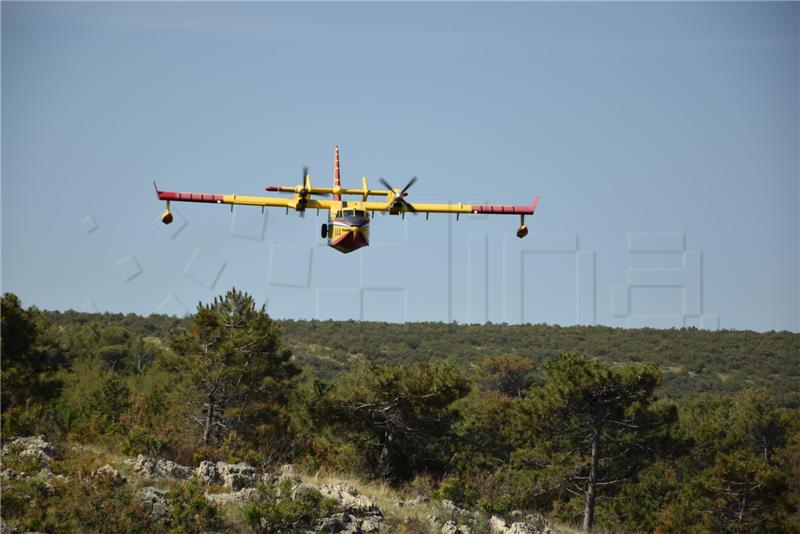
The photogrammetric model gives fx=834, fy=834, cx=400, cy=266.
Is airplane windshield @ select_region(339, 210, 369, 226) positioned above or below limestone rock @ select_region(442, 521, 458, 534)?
above

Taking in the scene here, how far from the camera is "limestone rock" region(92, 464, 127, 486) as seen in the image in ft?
67.3

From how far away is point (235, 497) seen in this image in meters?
21.7

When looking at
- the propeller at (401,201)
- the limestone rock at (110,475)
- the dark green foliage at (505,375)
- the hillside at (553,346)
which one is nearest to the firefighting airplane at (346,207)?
the propeller at (401,201)

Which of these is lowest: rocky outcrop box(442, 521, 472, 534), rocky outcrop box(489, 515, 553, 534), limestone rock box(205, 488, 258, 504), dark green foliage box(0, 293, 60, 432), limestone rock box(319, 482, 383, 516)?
rocky outcrop box(489, 515, 553, 534)

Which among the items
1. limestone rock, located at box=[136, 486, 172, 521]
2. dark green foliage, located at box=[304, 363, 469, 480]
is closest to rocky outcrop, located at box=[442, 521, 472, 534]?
limestone rock, located at box=[136, 486, 172, 521]

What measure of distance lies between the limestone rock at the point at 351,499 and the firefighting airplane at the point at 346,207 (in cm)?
1145

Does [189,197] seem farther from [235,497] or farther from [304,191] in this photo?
[235,497]

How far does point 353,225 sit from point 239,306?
52.9 ft

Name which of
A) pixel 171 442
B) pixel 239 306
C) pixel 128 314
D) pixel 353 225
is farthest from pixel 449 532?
pixel 128 314

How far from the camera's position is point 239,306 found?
46.0 meters

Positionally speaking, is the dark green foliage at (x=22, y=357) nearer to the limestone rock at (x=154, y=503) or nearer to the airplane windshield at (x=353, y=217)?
the airplane windshield at (x=353, y=217)

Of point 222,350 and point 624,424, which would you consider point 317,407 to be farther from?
point 624,424

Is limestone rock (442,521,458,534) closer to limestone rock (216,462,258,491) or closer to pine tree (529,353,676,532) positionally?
limestone rock (216,462,258,491)

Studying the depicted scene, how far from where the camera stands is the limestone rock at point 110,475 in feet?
67.3
